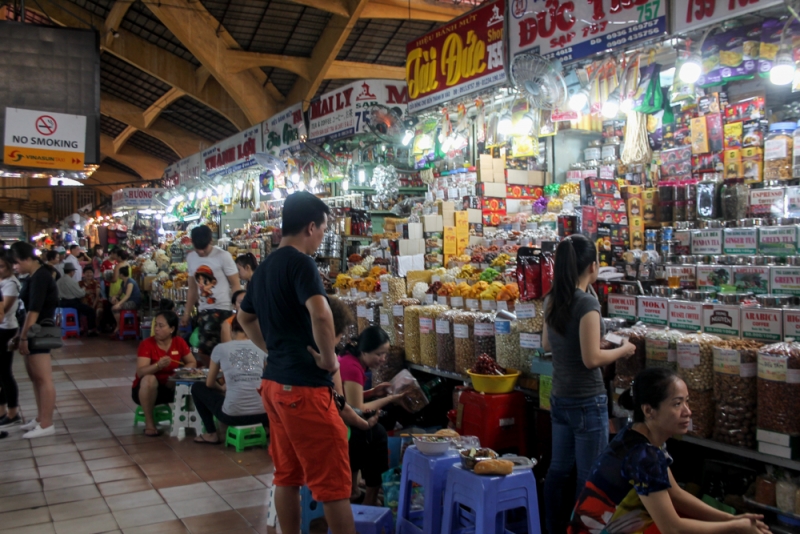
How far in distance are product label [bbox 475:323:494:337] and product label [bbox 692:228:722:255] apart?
5.35 ft

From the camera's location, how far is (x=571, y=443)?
3.10 meters

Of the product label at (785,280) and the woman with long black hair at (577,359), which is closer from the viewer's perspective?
the woman with long black hair at (577,359)

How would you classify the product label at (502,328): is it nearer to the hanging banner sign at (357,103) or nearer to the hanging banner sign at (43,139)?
the hanging banner sign at (357,103)

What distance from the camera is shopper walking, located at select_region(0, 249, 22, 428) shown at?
215 inches

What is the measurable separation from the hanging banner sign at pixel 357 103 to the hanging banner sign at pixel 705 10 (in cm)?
421

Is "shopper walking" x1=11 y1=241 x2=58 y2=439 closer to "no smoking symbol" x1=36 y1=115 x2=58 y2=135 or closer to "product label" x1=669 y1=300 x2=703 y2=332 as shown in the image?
"no smoking symbol" x1=36 y1=115 x2=58 y2=135

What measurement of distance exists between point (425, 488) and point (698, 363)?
138cm

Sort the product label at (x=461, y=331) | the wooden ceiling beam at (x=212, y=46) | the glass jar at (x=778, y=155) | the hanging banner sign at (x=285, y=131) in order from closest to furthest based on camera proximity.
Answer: the product label at (x=461, y=331), the glass jar at (x=778, y=155), the hanging banner sign at (x=285, y=131), the wooden ceiling beam at (x=212, y=46)

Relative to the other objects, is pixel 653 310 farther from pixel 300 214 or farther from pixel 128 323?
pixel 128 323

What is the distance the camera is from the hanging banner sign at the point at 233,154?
12.1 metres

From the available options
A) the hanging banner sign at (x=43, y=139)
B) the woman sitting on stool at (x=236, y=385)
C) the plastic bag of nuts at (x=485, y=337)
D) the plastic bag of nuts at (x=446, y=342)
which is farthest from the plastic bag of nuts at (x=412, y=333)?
the hanging banner sign at (x=43, y=139)

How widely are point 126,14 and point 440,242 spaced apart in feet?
33.8

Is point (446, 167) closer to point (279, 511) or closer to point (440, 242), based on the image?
point (440, 242)

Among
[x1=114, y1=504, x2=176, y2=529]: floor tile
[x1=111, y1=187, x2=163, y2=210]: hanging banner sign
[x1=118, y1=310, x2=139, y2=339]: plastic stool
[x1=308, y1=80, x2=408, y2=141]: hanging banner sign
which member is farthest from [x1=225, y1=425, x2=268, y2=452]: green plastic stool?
[x1=111, y1=187, x2=163, y2=210]: hanging banner sign
